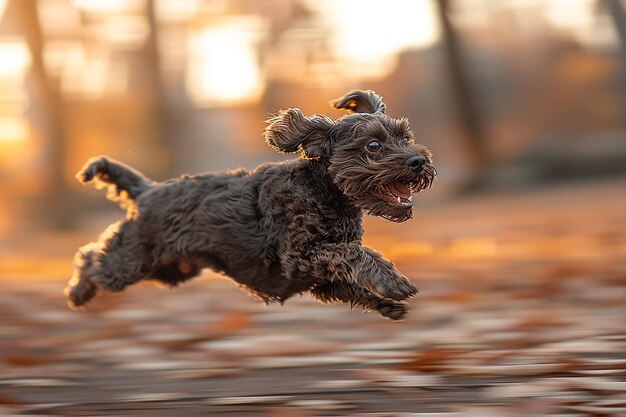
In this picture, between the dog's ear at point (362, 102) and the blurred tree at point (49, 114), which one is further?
the blurred tree at point (49, 114)

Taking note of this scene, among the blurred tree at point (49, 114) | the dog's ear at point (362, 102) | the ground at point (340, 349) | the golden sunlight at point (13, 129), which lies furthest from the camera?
the golden sunlight at point (13, 129)

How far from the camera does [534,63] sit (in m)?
31.8

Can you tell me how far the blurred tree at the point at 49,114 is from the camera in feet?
58.4

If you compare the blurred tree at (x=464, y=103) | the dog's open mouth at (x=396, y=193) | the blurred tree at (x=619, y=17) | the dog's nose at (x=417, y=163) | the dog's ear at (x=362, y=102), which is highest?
the blurred tree at (x=619, y=17)

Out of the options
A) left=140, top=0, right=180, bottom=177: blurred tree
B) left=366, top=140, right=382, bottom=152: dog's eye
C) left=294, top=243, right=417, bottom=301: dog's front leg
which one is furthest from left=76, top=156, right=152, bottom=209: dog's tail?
left=140, top=0, right=180, bottom=177: blurred tree

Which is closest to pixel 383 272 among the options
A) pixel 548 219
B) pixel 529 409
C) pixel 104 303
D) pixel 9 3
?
pixel 529 409

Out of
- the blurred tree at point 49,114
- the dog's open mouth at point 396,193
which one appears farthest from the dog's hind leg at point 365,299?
the blurred tree at point 49,114

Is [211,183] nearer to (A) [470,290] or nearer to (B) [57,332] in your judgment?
(B) [57,332]

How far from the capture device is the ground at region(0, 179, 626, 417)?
4578 millimetres

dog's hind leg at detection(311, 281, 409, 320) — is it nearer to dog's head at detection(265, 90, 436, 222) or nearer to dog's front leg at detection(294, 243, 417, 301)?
dog's front leg at detection(294, 243, 417, 301)

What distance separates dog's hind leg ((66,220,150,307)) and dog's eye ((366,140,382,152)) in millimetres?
1417

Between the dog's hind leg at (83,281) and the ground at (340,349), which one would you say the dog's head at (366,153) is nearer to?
the ground at (340,349)

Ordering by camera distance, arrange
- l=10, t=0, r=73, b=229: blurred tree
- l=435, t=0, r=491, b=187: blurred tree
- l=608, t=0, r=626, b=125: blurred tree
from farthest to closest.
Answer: l=608, t=0, r=626, b=125: blurred tree, l=435, t=0, r=491, b=187: blurred tree, l=10, t=0, r=73, b=229: blurred tree

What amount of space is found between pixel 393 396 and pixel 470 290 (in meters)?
3.82
